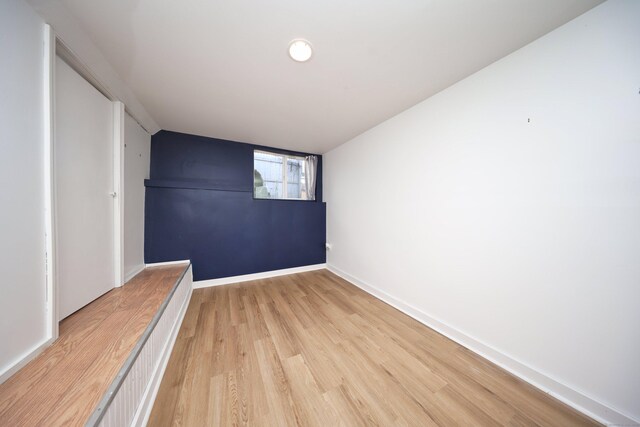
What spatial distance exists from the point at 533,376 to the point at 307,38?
265cm

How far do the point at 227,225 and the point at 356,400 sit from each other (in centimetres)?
247

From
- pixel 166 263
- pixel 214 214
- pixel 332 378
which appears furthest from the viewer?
pixel 214 214

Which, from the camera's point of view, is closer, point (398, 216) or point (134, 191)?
point (134, 191)

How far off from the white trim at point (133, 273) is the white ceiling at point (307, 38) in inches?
69.0

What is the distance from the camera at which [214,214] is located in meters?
2.62

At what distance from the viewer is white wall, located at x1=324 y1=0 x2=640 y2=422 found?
927mm

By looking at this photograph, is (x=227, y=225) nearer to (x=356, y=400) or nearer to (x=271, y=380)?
(x=271, y=380)

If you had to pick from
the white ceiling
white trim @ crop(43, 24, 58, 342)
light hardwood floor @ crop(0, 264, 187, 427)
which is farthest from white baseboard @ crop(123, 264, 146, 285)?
the white ceiling

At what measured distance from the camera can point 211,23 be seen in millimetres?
1063

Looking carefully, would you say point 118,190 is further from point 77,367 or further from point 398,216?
point 398,216

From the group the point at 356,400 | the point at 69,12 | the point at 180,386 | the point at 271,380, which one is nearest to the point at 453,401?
the point at 356,400

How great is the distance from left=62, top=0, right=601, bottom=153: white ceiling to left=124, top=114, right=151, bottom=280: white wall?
0.37m

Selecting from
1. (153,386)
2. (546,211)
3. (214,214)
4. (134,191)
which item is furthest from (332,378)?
(134,191)

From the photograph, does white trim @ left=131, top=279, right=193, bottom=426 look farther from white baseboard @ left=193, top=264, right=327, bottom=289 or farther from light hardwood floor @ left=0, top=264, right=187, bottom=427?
white baseboard @ left=193, top=264, right=327, bottom=289
